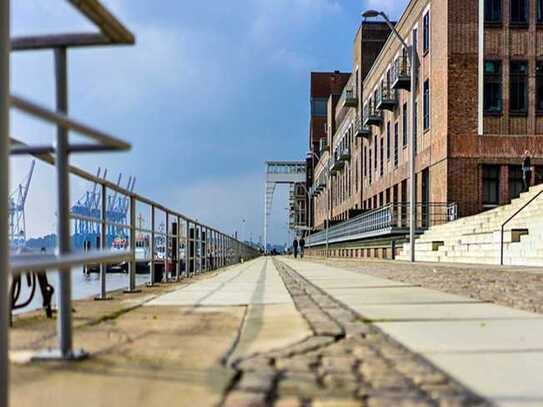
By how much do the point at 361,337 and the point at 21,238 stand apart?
11.4ft

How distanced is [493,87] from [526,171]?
474 centimetres

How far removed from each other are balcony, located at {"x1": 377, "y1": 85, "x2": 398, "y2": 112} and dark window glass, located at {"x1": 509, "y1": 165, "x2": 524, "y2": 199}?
37.5 ft

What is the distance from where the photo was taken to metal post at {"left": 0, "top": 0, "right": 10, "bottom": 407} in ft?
7.02

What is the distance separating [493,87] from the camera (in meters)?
29.6

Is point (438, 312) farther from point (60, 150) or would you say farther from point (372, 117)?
point (372, 117)

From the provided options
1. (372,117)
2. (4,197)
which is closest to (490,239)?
(4,197)

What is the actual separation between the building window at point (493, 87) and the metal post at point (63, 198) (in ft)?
92.8

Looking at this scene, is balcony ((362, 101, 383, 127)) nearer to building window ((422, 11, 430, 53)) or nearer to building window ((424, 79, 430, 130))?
building window ((424, 79, 430, 130))

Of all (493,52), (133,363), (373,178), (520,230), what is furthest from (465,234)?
(373,178)

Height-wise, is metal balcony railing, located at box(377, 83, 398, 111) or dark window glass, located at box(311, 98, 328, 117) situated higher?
dark window glass, located at box(311, 98, 328, 117)

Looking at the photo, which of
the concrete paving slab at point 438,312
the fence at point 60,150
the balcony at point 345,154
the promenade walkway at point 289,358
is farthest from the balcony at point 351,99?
the fence at point 60,150

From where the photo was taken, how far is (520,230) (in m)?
18.8

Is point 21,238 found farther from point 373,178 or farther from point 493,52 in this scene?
point 373,178

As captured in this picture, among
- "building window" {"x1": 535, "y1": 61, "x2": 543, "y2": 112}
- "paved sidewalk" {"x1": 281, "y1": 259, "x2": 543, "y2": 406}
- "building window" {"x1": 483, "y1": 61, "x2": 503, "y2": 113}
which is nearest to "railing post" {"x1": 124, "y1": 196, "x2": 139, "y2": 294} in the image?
"paved sidewalk" {"x1": 281, "y1": 259, "x2": 543, "y2": 406}
